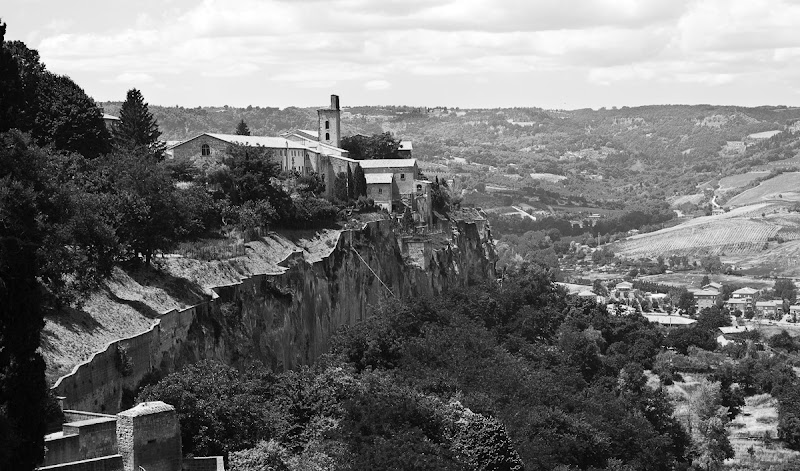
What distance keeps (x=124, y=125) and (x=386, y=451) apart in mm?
31952

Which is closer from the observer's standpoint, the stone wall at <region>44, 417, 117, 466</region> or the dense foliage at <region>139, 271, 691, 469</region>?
the stone wall at <region>44, 417, 117, 466</region>

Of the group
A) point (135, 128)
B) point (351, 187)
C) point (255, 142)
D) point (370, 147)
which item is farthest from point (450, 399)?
point (370, 147)

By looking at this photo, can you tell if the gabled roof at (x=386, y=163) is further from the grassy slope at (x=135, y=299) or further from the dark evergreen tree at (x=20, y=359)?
the dark evergreen tree at (x=20, y=359)

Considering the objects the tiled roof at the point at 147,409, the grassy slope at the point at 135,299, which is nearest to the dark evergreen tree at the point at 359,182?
the grassy slope at the point at 135,299

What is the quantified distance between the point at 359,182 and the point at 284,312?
1133 inches

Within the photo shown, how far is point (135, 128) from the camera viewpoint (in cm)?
6688

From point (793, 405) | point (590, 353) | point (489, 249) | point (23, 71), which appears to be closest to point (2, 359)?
point (23, 71)

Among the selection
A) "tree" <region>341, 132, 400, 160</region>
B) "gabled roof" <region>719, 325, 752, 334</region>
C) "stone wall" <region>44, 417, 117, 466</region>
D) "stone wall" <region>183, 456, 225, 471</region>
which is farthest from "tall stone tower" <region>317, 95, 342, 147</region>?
"stone wall" <region>44, 417, 117, 466</region>

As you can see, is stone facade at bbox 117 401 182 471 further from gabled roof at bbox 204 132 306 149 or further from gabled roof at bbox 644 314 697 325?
gabled roof at bbox 644 314 697 325

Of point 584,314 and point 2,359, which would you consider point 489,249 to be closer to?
point 584,314

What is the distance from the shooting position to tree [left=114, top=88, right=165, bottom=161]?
64.6 metres

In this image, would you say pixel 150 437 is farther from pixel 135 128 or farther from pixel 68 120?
pixel 135 128

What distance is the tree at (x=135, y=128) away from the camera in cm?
6456

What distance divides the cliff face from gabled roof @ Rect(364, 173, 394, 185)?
13.9ft
